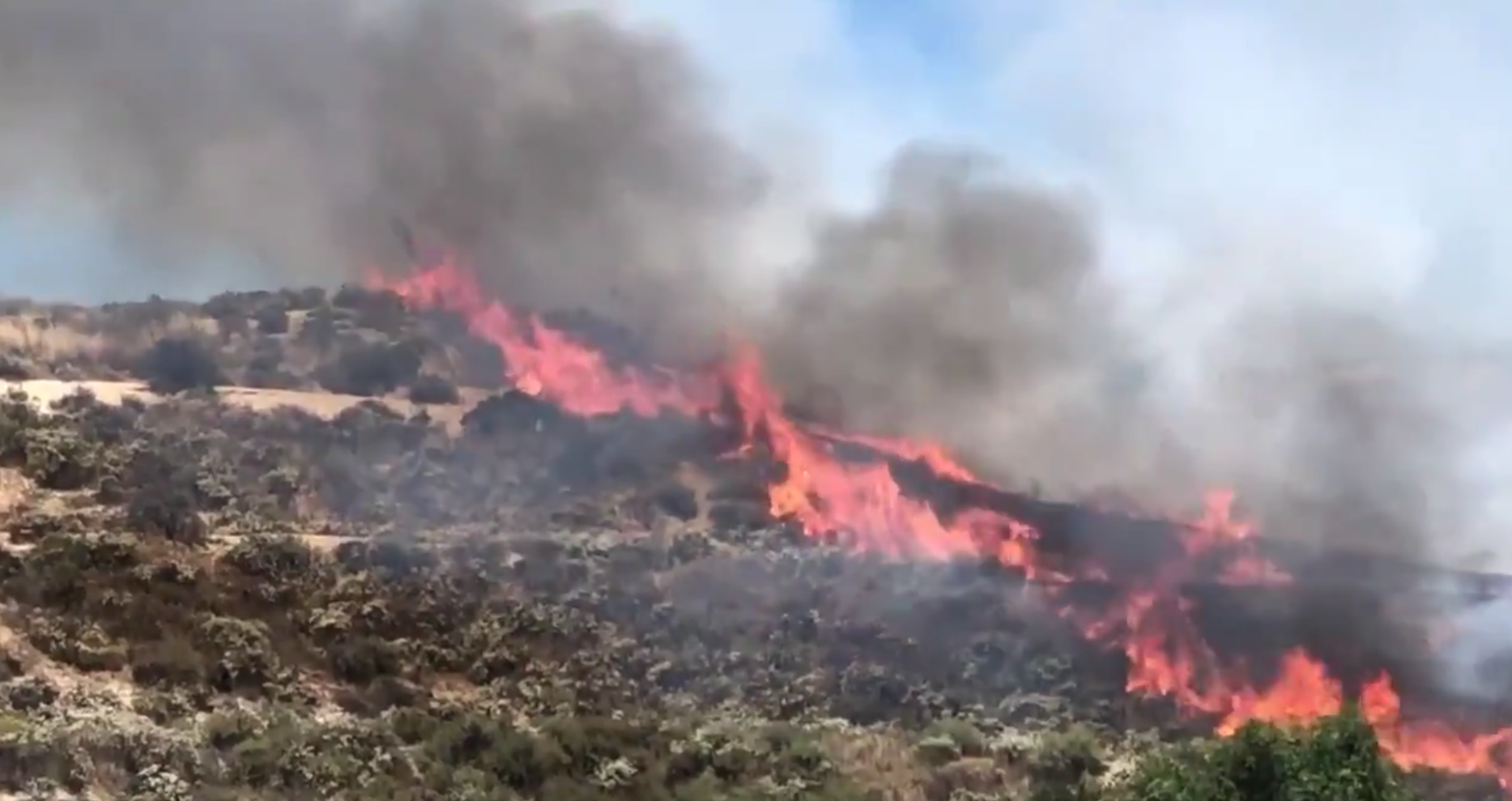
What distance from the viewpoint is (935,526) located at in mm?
47750

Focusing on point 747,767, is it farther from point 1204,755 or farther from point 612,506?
point 612,506

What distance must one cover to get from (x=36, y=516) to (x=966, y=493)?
25.5 metres

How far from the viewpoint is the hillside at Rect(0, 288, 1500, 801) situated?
3052 centimetres

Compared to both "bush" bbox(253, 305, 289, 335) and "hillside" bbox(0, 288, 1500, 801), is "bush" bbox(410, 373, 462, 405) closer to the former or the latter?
"hillside" bbox(0, 288, 1500, 801)

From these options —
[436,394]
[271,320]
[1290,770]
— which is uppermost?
[271,320]

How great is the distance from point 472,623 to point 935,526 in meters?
14.3

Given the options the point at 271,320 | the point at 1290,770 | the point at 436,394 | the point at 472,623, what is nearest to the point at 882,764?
the point at 472,623

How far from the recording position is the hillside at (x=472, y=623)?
30516 mm

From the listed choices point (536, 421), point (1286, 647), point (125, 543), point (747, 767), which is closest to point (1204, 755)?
point (747, 767)

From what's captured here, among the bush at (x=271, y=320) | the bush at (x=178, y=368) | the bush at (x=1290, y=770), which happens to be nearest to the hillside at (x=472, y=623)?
the bush at (x=1290, y=770)

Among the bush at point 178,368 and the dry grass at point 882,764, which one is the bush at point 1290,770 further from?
the bush at point 178,368

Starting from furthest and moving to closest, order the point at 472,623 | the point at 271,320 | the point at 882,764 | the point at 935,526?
the point at 271,320
the point at 935,526
the point at 472,623
the point at 882,764

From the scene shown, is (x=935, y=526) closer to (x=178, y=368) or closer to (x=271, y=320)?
(x=178, y=368)

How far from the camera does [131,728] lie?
96.4ft
